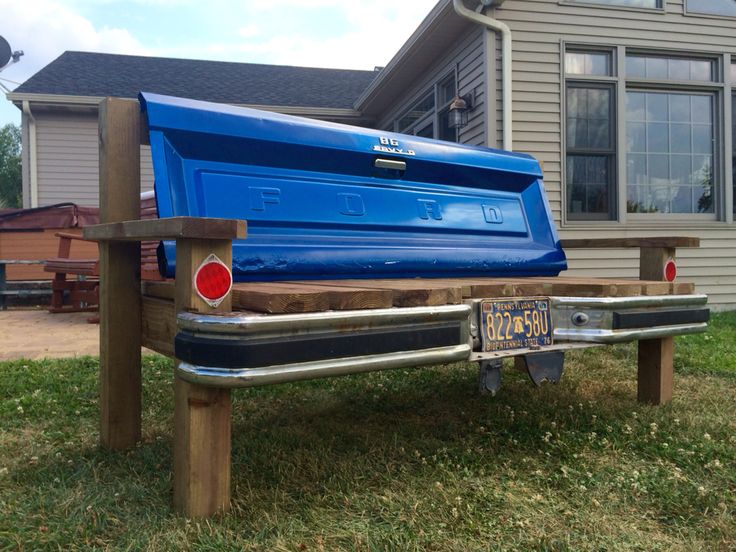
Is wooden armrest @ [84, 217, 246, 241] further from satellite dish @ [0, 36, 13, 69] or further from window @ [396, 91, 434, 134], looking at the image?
satellite dish @ [0, 36, 13, 69]

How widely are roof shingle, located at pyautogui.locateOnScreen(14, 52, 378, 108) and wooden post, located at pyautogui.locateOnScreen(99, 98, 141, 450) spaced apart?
35.9 ft

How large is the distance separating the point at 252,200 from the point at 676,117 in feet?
23.5

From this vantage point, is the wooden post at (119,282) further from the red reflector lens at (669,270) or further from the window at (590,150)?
the window at (590,150)

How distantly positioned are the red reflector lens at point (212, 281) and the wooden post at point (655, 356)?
2244mm

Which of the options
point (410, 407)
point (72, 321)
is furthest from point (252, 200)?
point (72, 321)

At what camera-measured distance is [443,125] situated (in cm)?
881

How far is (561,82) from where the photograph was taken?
7.11m

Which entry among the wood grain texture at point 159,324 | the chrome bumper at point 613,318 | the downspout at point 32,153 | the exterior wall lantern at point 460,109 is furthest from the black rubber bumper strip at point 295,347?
the downspout at point 32,153

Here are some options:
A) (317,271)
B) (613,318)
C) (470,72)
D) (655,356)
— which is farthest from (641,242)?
(470,72)

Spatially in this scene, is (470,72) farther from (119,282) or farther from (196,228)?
(196,228)

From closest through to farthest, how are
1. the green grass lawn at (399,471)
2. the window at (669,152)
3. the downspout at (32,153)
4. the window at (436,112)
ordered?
the green grass lawn at (399,471), the window at (669,152), the window at (436,112), the downspout at (32,153)

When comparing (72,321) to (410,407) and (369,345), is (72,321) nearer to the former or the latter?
(410,407)

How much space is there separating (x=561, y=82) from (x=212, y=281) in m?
6.56

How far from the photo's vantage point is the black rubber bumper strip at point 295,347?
1.52m
